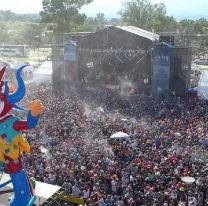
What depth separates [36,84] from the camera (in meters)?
36.5

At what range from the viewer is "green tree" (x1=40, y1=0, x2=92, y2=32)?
204 ft

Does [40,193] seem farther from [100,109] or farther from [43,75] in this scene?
[43,75]

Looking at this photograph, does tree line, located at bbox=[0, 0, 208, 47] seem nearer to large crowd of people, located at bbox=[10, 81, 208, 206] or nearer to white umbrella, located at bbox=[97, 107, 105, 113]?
white umbrella, located at bbox=[97, 107, 105, 113]

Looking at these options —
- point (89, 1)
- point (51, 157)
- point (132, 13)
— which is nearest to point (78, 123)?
point (51, 157)

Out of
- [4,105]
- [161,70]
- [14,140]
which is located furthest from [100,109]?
[4,105]

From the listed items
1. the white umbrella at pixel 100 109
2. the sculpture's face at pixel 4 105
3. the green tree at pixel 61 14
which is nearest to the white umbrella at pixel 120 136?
the white umbrella at pixel 100 109

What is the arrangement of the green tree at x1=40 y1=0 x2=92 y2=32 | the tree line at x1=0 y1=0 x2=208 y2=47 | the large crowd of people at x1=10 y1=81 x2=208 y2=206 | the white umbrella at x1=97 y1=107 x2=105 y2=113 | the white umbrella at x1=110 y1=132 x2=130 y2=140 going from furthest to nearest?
1. the tree line at x1=0 y1=0 x2=208 y2=47
2. the green tree at x1=40 y1=0 x2=92 y2=32
3. the white umbrella at x1=97 y1=107 x2=105 y2=113
4. the white umbrella at x1=110 y1=132 x2=130 y2=140
5. the large crowd of people at x1=10 y1=81 x2=208 y2=206

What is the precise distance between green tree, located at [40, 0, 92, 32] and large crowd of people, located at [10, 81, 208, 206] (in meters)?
36.4

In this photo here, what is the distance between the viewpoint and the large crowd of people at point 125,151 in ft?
49.1

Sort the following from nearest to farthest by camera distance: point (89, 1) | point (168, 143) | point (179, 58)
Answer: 1. point (168, 143)
2. point (179, 58)
3. point (89, 1)

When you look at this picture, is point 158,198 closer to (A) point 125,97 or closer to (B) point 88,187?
(B) point 88,187

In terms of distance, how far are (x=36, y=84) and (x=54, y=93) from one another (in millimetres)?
4858

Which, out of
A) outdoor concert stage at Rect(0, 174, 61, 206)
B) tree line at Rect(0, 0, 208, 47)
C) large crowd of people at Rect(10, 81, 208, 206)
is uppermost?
tree line at Rect(0, 0, 208, 47)

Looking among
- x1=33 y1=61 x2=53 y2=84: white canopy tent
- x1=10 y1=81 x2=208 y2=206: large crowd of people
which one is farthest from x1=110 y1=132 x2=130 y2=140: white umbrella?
x1=33 y1=61 x2=53 y2=84: white canopy tent
